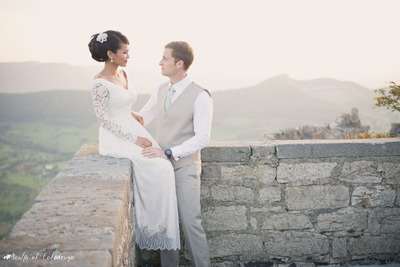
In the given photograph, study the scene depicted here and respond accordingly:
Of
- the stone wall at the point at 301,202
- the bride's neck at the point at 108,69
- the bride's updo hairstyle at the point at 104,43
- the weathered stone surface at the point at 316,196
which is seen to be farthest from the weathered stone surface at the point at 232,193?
the bride's updo hairstyle at the point at 104,43

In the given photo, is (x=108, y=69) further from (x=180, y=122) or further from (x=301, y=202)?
(x=301, y=202)

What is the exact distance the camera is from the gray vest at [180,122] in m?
2.70

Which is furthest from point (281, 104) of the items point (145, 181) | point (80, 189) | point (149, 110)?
point (80, 189)

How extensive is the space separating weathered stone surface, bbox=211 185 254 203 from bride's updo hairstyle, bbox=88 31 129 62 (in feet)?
5.44

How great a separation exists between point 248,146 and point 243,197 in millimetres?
537

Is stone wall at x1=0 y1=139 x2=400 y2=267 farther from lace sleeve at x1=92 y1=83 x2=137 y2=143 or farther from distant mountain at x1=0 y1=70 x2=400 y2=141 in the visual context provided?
distant mountain at x1=0 y1=70 x2=400 y2=141

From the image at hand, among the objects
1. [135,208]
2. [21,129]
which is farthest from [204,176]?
[21,129]

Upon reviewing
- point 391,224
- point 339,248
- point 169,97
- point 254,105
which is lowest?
point 339,248

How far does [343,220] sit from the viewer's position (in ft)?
10.7

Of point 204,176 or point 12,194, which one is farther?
point 12,194

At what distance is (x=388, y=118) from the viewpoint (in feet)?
63.3

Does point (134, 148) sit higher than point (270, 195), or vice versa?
point (134, 148)

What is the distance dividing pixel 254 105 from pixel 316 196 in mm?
26438

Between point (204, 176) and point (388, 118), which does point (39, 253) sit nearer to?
point (204, 176)
